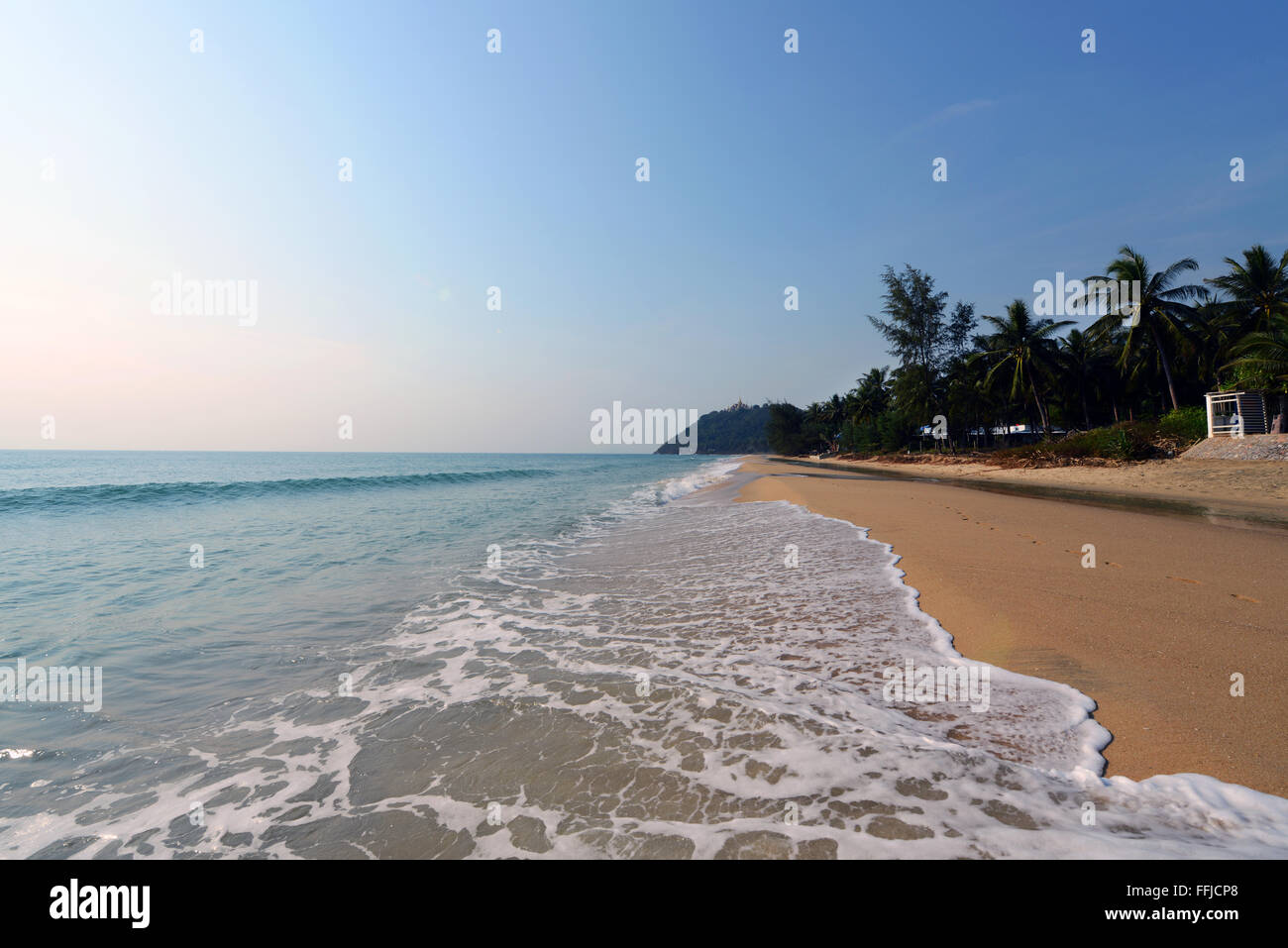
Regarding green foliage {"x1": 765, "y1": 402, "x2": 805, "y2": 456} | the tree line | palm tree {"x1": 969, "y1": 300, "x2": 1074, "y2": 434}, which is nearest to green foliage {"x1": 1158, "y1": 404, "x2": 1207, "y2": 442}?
the tree line

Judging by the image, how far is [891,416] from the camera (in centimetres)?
6481

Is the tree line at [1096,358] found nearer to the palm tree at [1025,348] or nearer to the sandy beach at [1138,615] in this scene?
the palm tree at [1025,348]

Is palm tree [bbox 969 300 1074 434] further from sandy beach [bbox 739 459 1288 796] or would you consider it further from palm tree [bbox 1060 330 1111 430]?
sandy beach [bbox 739 459 1288 796]

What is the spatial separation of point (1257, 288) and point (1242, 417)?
1644 cm

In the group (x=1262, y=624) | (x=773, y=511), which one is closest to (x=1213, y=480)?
(x=773, y=511)

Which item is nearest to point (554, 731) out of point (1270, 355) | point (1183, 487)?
point (1183, 487)

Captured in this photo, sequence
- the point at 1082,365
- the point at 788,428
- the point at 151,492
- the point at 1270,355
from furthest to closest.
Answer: the point at 788,428, the point at 1082,365, the point at 151,492, the point at 1270,355

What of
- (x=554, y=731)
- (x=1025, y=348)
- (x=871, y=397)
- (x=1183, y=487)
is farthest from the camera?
(x=871, y=397)

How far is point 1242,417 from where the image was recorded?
25.2 meters

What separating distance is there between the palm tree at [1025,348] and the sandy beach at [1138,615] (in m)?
36.8

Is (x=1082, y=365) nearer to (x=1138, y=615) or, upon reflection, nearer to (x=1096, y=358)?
(x=1096, y=358)
